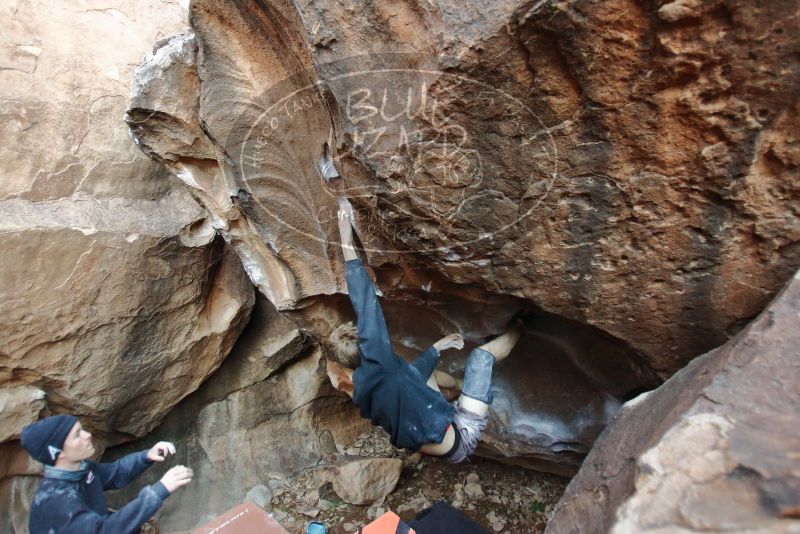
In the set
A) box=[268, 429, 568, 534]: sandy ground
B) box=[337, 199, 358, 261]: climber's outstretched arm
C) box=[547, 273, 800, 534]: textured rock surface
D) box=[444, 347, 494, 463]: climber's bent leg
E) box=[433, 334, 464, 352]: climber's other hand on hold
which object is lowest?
box=[268, 429, 568, 534]: sandy ground

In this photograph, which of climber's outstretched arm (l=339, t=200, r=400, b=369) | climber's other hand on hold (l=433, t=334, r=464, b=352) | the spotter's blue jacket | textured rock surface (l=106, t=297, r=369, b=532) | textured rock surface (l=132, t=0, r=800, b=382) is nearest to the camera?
textured rock surface (l=132, t=0, r=800, b=382)

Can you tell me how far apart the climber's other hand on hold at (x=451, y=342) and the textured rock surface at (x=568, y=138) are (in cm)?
42

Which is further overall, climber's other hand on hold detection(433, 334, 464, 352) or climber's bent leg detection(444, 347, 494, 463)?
climber's other hand on hold detection(433, 334, 464, 352)

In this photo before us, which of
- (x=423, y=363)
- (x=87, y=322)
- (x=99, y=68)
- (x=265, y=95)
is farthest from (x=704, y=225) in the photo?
(x=99, y=68)

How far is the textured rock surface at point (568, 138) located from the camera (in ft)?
3.37

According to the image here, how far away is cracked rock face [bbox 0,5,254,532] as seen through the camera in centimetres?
208

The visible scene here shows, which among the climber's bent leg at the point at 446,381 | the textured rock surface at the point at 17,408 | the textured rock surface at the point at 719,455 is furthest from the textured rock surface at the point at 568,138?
the textured rock surface at the point at 17,408

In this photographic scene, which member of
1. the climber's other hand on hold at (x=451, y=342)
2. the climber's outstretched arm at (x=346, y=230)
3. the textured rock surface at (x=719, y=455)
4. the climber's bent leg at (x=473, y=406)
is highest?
the climber's outstretched arm at (x=346, y=230)

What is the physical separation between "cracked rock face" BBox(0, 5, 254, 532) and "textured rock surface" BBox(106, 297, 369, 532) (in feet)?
0.81

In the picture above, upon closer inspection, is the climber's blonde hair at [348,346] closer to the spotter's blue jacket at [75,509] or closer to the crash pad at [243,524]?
the crash pad at [243,524]

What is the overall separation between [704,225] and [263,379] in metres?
2.37

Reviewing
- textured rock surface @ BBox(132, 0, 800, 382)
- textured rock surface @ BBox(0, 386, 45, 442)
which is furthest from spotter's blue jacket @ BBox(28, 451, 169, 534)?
textured rock surface @ BBox(132, 0, 800, 382)

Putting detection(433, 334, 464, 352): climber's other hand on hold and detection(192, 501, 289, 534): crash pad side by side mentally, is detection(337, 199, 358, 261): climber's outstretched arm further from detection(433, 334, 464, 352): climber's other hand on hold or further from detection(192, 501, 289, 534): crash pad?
detection(192, 501, 289, 534): crash pad

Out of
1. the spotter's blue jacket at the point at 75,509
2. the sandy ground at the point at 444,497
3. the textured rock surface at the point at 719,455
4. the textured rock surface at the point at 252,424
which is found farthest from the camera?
the textured rock surface at the point at 252,424
